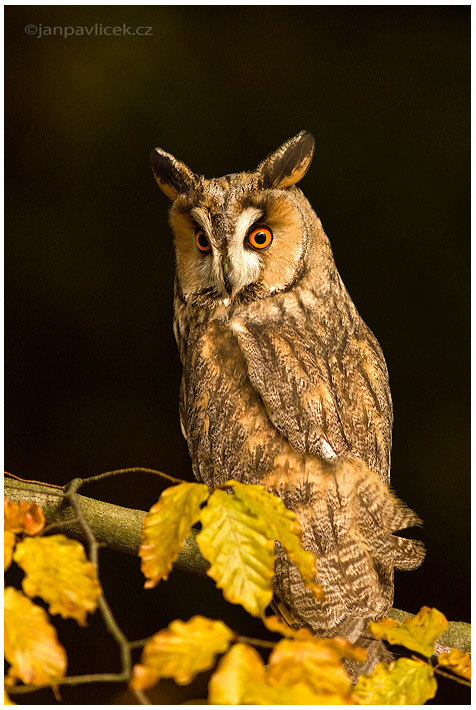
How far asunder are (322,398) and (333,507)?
246mm

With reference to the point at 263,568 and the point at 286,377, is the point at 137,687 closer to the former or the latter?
the point at 263,568

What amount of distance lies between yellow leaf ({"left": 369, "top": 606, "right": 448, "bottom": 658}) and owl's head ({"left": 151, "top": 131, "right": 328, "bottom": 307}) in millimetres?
794

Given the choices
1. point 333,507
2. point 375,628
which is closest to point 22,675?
point 375,628

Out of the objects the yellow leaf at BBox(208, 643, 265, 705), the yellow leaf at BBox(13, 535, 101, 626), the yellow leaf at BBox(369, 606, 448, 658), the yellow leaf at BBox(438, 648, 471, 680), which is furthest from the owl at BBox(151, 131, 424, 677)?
the yellow leaf at BBox(208, 643, 265, 705)

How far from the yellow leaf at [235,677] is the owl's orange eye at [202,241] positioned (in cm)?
108

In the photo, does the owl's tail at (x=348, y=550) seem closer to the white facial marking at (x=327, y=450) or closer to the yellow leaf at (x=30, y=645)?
the white facial marking at (x=327, y=450)

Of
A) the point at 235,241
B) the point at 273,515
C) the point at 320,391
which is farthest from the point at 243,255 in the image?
the point at 273,515

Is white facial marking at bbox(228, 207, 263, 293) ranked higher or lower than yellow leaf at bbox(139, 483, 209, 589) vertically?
higher

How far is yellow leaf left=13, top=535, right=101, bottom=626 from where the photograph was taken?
771 mm

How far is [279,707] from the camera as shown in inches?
26.0

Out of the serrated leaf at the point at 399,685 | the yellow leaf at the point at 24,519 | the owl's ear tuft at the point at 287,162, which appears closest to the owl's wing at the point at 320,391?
the owl's ear tuft at the point at 287,162

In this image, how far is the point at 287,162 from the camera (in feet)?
5.04

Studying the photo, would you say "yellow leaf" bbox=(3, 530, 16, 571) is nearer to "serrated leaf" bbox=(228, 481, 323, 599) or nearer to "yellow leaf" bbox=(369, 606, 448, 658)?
"serrated leaf" bbox=(228, 481, 323, 599)

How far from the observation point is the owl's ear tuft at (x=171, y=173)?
5.08 ft
